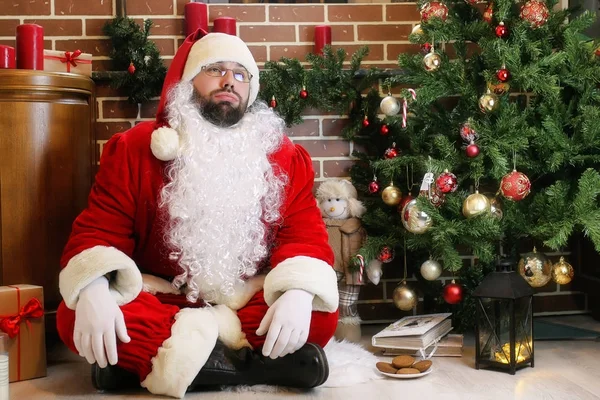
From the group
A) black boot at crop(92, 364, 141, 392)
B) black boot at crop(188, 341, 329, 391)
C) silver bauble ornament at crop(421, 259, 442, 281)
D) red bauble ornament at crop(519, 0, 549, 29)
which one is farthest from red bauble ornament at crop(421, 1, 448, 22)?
black boot at crop(92, 364, 141, 392)

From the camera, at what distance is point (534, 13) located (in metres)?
2.80

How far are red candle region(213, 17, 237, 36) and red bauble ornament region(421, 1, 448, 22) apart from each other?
0.72 meters

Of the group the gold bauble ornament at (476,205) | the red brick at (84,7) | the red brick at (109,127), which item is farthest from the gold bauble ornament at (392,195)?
the red brick at (84,7)

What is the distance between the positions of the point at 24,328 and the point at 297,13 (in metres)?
1.65

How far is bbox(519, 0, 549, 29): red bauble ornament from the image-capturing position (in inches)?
110

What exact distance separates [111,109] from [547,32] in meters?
1.72

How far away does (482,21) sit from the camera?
2.92m

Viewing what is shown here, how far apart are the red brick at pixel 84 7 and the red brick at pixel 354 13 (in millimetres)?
911

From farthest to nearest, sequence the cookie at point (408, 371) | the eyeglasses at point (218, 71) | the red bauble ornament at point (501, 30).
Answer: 1. the red bauble ornament at point (501, 30)
2. the eyeglasses at point (218, 71)
3. the cookie at point (408, 371)

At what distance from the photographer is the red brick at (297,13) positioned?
3.30 meters

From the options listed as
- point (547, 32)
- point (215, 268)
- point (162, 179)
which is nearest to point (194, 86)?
point (162, 179)

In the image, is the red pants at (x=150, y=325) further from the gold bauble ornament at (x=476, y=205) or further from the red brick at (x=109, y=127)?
the red brick at (x=109, y=127)

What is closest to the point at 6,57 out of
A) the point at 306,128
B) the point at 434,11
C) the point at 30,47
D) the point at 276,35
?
the point at 30,47

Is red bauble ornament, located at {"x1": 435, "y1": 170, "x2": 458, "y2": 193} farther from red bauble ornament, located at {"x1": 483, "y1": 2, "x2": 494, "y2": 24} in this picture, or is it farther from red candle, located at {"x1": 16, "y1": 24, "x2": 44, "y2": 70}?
red candle, located at {"x1": 16, "y1": 24, "x2": 44, "y2": 70}
